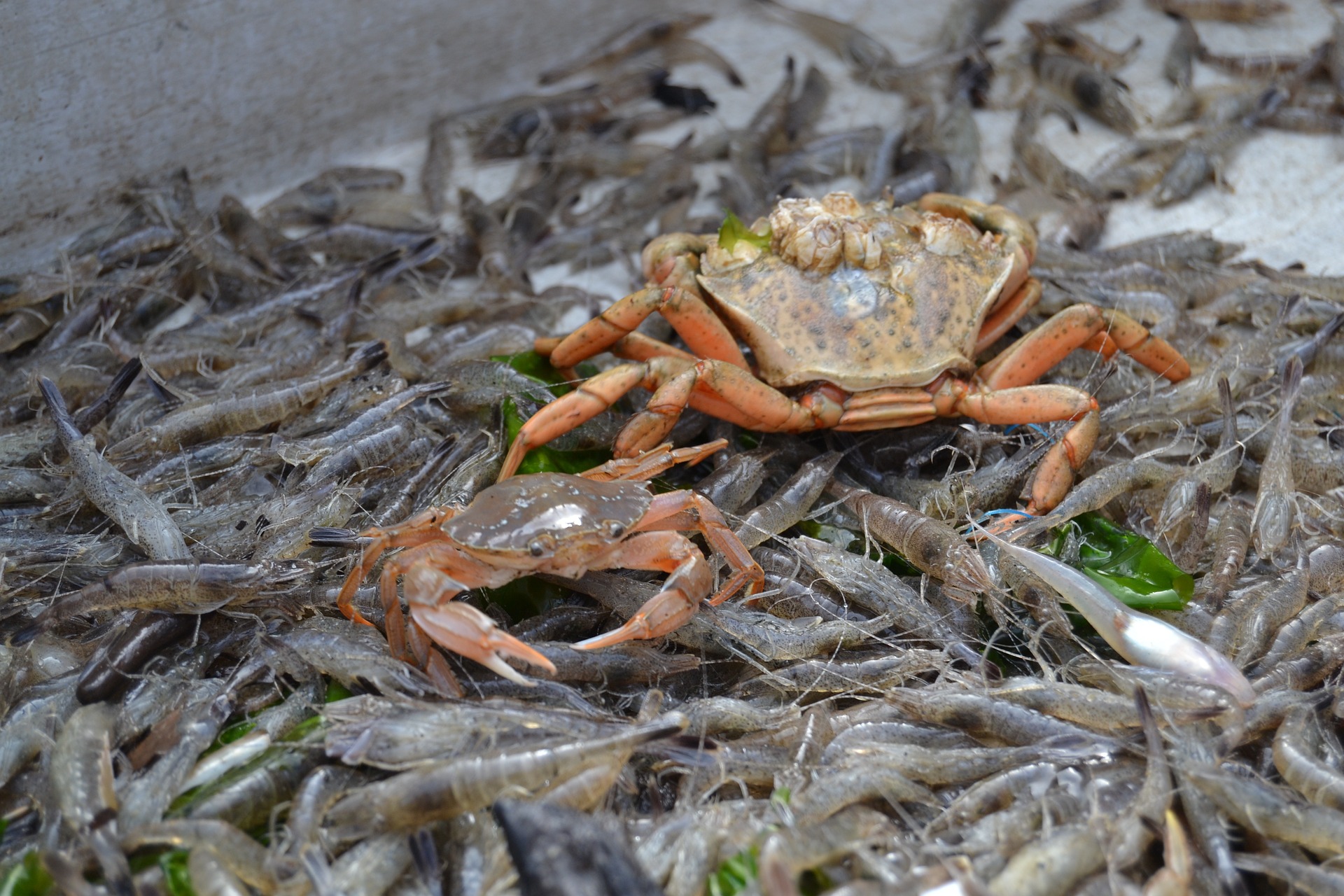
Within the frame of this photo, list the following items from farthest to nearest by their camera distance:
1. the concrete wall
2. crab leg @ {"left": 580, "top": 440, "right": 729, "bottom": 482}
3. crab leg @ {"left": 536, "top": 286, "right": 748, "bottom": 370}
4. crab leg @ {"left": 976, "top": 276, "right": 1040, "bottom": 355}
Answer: the concrete wall
crab leg @ {"left": 976, "top": 276, "right": 1040, "bottom": 355}
crab leg @ {"left": 536, "top": 286, "right": 748, "bottom": 370}
crab leg @ {"left": 580, "top": 440, "right": 729, "bottom": 482}

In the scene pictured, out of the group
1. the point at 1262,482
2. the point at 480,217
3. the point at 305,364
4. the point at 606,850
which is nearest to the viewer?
the point at 606,850

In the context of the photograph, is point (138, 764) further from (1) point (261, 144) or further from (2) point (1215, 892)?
(1) point (261, 144)

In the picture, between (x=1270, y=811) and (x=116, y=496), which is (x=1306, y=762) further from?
(x=116, y=496)

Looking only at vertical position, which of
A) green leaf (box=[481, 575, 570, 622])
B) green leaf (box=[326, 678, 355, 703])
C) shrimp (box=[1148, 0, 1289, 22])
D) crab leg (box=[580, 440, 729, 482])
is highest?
shrimp (box=[1148, 0, 1289, 22])

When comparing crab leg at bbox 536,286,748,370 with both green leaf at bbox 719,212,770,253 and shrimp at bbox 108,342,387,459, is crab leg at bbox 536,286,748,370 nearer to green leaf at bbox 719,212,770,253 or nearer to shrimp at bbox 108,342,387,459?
green leaf at bbox 719,212,770,253

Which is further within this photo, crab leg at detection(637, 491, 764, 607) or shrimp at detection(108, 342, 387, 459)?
shrimp at detection(108, 342, 387, 459)

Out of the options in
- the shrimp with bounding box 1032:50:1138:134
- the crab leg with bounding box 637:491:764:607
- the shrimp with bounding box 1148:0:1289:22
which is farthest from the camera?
the shrimp with bounding box 1148:0:1289:22

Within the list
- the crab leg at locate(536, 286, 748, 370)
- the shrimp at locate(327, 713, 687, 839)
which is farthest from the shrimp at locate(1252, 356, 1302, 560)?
the shrimp at locate(327, 713, 687, 839)

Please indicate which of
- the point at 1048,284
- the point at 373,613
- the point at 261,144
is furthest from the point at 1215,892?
the point at 261,144
